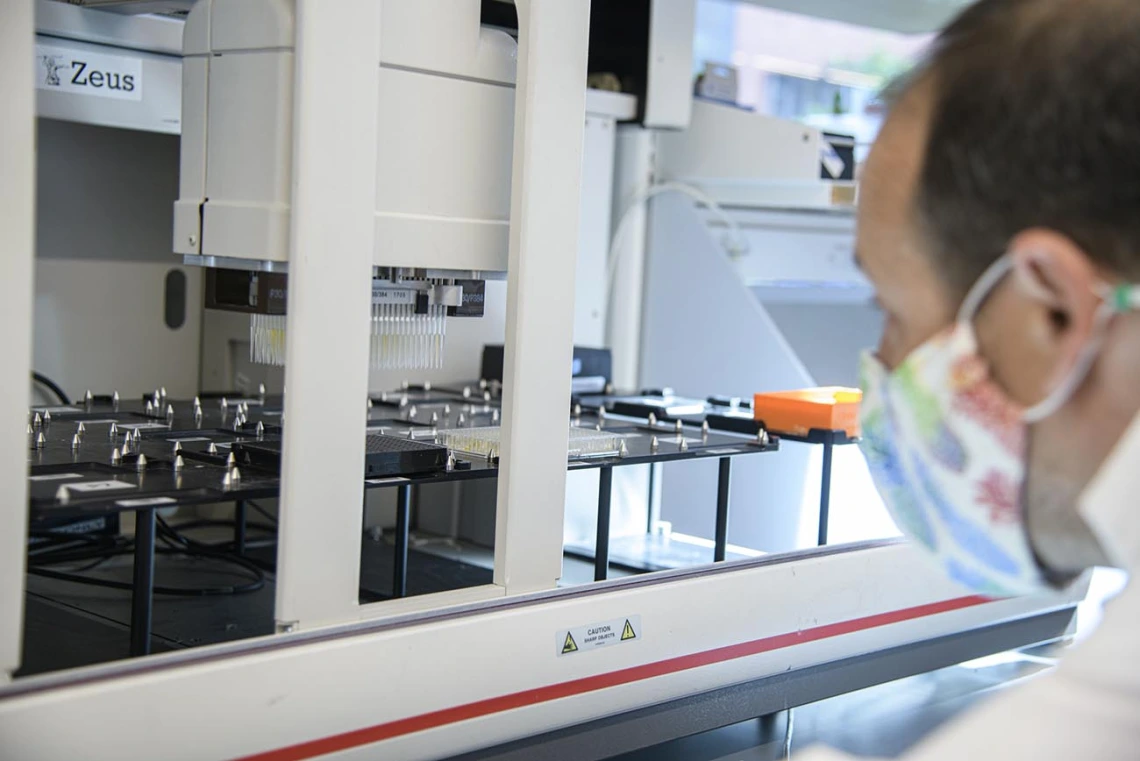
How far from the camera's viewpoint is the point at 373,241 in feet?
4.35

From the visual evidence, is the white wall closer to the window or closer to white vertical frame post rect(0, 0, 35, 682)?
white vertical frame post rect(0, 0, 35, 682)

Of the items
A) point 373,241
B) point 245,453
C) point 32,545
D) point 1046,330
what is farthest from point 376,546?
point 1046,330

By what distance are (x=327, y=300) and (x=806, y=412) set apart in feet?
3.11

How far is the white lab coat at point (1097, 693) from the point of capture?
0.67 metres

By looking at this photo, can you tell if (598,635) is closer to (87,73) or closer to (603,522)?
(603,522)

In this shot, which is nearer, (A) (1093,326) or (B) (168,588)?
(A) (1093,326)

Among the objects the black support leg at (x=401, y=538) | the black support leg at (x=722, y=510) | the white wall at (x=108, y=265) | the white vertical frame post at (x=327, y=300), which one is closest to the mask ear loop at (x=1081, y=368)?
the white vertical frame post at (x=327, y=300)

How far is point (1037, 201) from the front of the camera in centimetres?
67

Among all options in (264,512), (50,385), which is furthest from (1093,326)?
(50,385)

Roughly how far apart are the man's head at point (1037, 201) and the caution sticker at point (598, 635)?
80 centimetres

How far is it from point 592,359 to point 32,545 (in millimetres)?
1044

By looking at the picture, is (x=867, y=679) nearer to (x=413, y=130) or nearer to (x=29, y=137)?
(x=413, y=130)

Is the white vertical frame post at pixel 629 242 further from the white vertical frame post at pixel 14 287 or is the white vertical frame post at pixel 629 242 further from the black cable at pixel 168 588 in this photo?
the white vertical frame post at pixel 14 287

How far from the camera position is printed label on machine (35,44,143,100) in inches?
74.0
